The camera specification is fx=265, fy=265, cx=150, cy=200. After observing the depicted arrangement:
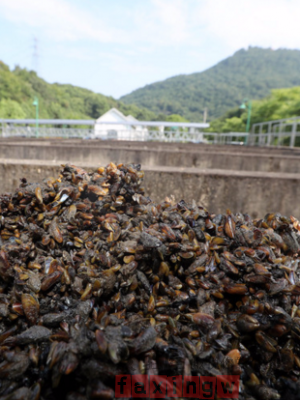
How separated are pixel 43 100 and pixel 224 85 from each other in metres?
94.1

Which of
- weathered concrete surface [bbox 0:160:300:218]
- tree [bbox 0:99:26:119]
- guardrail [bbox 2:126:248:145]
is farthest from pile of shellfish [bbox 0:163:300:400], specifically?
tree [bbox 0:99:26:119]

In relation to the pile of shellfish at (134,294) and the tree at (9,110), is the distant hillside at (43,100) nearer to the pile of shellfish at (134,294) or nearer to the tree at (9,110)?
the tree at (9,110)

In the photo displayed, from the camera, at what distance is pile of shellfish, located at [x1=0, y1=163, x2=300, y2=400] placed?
93 cm

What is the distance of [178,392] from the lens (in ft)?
2.94

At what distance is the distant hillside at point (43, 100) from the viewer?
54612 mm

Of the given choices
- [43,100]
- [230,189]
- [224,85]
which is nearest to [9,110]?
[43,100]

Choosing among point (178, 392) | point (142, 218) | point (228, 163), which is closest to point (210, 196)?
point (142, 218)

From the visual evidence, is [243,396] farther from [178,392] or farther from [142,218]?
[142,218]

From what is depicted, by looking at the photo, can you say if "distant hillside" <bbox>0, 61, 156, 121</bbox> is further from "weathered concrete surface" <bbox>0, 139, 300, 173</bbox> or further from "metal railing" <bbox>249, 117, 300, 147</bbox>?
"weathered concrete surface" <bbox>0, 139, 300, 173</bbox>

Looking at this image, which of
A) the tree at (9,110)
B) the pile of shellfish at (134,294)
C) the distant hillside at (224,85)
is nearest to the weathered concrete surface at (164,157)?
the pile of shellfish at (134,294)

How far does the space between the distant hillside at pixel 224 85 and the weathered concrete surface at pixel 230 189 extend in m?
124

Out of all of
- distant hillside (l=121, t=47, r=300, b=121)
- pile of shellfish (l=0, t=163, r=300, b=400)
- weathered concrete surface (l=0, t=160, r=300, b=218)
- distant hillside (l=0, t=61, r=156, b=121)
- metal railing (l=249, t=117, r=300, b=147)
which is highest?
distant hillside (l=121, t=47, r=300, b=121)

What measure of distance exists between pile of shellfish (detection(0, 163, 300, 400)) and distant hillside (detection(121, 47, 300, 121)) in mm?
125017

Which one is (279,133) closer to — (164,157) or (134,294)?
(164,157)
